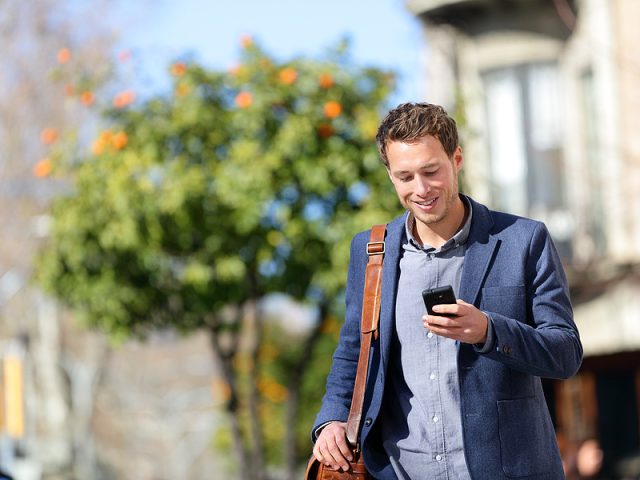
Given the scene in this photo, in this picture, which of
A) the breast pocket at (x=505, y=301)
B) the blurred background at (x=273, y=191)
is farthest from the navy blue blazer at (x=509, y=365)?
the blurred background at (x=273, y=191)

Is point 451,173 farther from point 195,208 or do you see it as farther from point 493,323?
point 195,208

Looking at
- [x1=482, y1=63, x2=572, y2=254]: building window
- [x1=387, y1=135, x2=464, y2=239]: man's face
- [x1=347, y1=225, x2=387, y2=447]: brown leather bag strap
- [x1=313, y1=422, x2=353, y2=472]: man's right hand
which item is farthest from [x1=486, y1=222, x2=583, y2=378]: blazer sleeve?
[x1=482, y1=63, x2=572, y2=254]: building window

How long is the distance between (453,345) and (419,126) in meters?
0.61

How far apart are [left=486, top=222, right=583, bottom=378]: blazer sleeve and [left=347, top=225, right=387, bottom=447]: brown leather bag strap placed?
372 millimetres

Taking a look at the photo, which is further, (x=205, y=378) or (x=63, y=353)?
(x=205, y=378)

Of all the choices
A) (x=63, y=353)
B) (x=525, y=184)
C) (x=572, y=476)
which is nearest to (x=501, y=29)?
(x=525, y=184)

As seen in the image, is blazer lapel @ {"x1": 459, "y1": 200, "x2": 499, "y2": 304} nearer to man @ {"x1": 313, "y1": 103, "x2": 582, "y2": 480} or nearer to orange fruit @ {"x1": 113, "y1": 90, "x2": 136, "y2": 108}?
man @ {"x1": 313, "y1": 103, "x2": 582, "y2": 480}

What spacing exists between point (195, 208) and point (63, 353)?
Result: 15865mm

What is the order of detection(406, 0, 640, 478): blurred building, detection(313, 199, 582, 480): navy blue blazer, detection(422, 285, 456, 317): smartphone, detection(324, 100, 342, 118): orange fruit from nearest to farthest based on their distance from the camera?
detection(422, 285, 456, 317): smartphone < detection(313, 199, 582, 480): navy blue blazer < detection(324, 100, 342, 118): orange fruit < detection(406, 0, 640, 478): blurred building

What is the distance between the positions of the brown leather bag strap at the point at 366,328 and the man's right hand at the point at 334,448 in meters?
0.03

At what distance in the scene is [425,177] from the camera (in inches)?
142

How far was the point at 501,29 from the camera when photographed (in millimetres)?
18266

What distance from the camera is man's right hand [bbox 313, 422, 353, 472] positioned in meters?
3.79

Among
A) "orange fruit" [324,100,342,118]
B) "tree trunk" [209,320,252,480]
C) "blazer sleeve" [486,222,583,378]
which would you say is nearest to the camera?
"blazer sleeve" [486,222,583,378]
